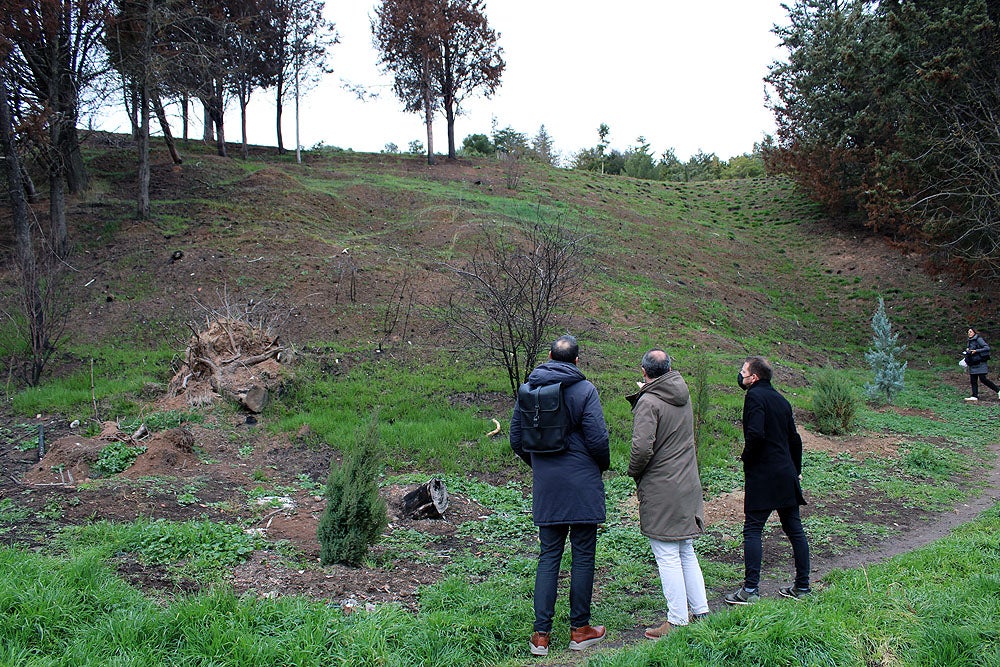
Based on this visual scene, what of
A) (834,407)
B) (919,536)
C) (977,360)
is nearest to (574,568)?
(919,536)

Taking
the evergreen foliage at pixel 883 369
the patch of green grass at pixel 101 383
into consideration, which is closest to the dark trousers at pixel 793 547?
the patch of green grass at pixel 101 383

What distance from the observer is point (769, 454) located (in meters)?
4.48

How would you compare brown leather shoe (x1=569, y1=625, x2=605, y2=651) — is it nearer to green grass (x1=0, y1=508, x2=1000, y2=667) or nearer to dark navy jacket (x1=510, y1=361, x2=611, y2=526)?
green grass (x1=0, y1=508, x2=1000, y2=667)

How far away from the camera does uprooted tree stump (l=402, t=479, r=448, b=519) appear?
6363 millimetres

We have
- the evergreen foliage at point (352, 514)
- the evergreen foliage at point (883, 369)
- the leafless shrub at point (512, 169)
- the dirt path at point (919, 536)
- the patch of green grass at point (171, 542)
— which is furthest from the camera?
the leafless shrub at point (512, 169)

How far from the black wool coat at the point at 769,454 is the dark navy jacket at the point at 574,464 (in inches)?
48.6

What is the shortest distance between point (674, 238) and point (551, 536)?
24484mm

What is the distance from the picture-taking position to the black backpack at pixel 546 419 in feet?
12.8

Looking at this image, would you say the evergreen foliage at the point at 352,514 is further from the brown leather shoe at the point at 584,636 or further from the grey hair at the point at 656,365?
the grey hair at the point at 656,365

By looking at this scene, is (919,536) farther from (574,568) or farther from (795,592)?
(574,568)

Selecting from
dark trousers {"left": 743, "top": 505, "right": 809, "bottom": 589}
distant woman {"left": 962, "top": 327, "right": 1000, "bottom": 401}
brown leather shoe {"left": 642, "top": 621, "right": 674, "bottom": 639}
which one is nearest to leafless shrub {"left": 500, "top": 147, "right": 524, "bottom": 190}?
distant woman {"left": 962, "top": 327, "right": 1000, "bottom": 401}

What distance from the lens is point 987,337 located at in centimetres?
1798

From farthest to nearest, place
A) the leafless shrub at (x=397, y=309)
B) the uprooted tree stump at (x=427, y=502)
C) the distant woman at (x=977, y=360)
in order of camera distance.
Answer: the leafless shrub at (x=397, y=309)
the distant woman at (x=977, y=360)
the uprooted tree stump at (x=427, y=502)

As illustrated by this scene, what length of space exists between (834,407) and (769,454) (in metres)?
6.56
